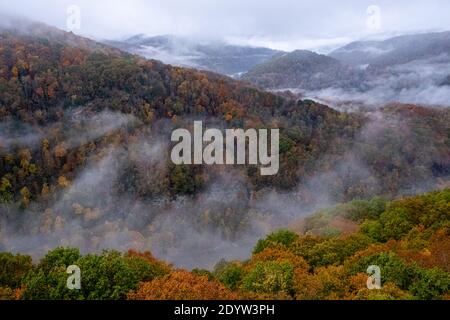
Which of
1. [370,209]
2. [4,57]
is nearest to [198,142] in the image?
[4,57]

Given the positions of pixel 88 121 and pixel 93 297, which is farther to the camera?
pixel 88 121

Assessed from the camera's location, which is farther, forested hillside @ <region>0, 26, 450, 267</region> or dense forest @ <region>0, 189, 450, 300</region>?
forested hillside @ <region>0, 26, 450, 267</region>

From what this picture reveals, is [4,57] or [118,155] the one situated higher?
[4,57]

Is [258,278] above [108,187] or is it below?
above

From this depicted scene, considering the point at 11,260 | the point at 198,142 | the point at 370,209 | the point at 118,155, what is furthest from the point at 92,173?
the point at 11,260

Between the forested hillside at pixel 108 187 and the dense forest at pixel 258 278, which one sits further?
the forested hillside at pixel 108 187

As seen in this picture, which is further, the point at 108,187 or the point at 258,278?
the point at 108,187
